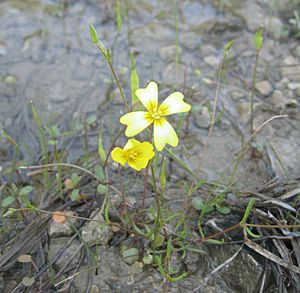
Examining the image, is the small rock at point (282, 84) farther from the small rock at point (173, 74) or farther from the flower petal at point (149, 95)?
the flower petal at point (149, 95)

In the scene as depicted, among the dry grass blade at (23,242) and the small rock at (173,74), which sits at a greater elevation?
the small rock at (173,74)

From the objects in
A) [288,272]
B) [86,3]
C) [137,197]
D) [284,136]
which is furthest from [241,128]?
[86,3]

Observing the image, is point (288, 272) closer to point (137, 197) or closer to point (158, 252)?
point (158, 252)

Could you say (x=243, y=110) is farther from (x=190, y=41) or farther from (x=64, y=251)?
(x=64, y=251)

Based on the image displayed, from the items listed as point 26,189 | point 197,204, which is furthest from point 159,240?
point 26,189

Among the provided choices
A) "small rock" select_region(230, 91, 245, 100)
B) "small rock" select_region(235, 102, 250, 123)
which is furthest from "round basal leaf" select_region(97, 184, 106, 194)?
"small rock" select_region(230, 91, 245, 100)

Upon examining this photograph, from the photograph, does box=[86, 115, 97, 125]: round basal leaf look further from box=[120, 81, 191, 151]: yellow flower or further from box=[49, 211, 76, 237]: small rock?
box=[120, 81, 191, 151]: yellow flower

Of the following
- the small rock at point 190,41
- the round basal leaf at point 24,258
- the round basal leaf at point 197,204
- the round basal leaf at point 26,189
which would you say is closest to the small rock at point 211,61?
the small rock at point 190,41
